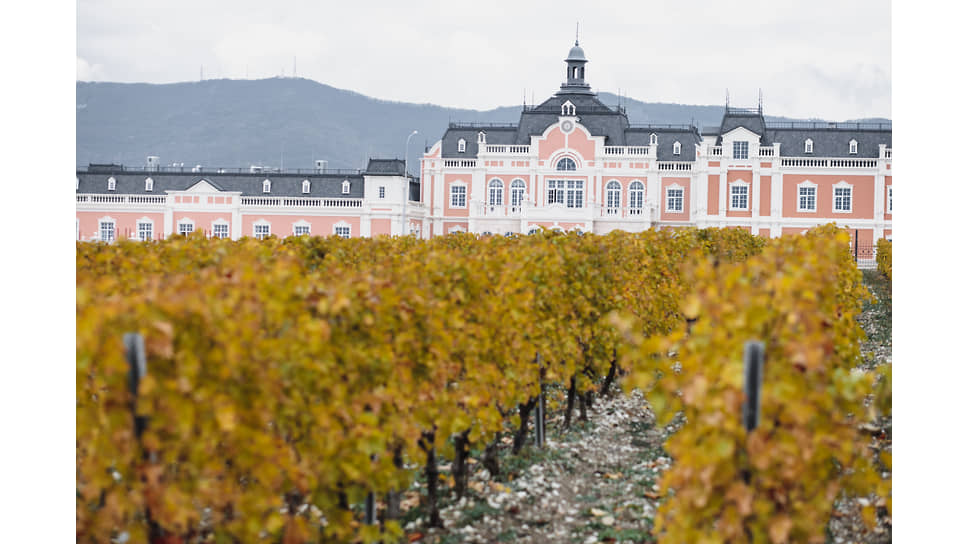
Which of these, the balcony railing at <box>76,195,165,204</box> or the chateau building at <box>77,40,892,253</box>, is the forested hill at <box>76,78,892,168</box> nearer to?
the balcony railing at <box>76,195,165,204</box>

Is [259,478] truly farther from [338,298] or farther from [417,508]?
[417,508]

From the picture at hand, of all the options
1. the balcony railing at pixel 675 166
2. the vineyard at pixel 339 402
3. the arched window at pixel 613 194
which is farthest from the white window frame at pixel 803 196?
the vineyard at pixel 339 402

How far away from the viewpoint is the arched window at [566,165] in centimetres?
5284

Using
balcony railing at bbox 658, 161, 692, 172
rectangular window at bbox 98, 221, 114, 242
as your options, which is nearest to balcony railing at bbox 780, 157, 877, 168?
balcony railing at bbox 658, 161, 692, 172

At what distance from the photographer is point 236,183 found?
179ft

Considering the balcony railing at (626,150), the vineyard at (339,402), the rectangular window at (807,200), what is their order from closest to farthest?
1. the vineyard at (339,402)
2. the rectangular window at (807,200)
3. the balcony railing at (626,150)

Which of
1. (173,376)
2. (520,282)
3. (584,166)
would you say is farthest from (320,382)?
(584,166)

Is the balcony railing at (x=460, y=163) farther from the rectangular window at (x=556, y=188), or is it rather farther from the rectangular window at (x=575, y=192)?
the rectangular window at (x=575, y=192)

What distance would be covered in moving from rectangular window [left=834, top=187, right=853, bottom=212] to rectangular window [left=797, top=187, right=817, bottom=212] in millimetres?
1224

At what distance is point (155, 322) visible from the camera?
13.6ft

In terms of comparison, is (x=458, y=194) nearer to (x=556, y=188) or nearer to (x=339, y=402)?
(x=556, y=188)

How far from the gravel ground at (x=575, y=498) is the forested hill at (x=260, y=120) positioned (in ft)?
354

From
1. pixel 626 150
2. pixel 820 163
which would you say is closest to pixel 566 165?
pixel 626 150

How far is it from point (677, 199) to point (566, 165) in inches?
267
